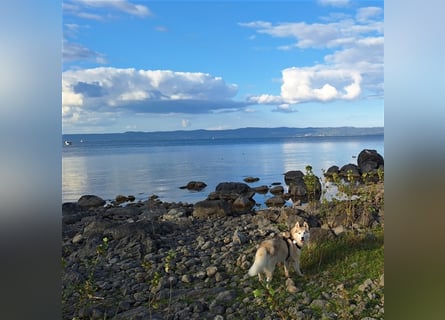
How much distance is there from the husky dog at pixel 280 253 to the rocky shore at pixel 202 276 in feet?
0.60

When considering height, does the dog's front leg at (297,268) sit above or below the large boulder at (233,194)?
above

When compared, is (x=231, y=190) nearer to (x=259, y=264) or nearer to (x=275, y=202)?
(x=275, y=202)

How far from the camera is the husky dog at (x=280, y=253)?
4.94 meters

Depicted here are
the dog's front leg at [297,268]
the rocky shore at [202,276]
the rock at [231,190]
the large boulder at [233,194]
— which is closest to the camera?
the rocky shore at [202,276]

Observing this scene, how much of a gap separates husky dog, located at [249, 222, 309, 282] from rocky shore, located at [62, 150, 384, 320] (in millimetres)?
181

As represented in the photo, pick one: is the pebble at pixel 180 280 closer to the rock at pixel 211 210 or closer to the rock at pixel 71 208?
the rock at pixel 211 210

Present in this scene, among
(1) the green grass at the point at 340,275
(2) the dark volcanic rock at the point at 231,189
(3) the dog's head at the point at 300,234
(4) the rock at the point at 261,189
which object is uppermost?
(3) the dog's head at the point at 300,234

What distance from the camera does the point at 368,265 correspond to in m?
5.14

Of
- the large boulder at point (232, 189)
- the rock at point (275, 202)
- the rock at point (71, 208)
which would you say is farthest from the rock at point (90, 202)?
the rock at point (275, 202)

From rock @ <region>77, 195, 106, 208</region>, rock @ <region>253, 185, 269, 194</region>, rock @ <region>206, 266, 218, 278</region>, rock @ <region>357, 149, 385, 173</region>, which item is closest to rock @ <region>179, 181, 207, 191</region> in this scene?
rock @ <region>253, 185, 269, 194</region>

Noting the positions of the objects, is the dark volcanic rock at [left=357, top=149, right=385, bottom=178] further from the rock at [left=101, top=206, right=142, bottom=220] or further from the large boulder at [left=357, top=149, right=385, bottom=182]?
the rock at [left=101, top=206, right=142, bottom=220]

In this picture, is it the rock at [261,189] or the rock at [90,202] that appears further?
the rock at [261,189]

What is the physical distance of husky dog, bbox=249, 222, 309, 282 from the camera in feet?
16.2
